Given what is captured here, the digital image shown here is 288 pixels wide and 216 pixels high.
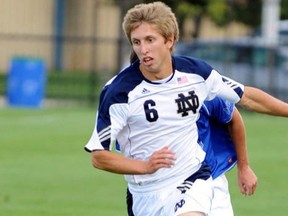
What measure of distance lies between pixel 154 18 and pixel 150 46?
0.56 ft

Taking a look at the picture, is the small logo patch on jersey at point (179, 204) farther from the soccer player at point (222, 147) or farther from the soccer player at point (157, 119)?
the soccer player at point (222, 147)

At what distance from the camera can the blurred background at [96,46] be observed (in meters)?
29.6

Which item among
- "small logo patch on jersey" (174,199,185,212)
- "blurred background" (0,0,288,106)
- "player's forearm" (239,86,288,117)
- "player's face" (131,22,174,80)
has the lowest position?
"blurred background" (0,0,288,106)

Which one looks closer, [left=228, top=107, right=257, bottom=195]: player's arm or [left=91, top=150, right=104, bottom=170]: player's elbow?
[left=91, top=150, right=104, bottom=170]: player's elbow

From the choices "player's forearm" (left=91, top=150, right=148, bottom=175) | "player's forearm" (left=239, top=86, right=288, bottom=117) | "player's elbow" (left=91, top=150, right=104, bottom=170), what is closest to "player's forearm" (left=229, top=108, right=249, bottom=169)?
"player's forearm" (left=239, top=86, right=288, bottom=117)

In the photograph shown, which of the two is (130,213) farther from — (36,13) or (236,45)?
(36,13)

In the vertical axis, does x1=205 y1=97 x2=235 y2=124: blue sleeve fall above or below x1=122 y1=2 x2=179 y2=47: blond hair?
below

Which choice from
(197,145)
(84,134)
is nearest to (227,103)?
(197,145)

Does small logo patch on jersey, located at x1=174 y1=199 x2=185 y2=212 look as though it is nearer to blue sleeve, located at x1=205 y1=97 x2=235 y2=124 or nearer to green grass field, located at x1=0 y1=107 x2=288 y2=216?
blue sleeve, located at x1=205 y1=97 x2=235 y2=124

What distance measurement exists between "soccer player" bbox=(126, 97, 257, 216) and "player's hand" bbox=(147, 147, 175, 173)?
630 millimetres

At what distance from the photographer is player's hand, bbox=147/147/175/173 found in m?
7.29

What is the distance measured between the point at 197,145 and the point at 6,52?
1080 inches

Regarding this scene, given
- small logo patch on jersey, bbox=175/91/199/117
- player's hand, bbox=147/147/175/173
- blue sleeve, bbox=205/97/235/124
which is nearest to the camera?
player's hand, bbox=147/147/175/173

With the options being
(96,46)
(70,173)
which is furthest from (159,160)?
(96,46)
